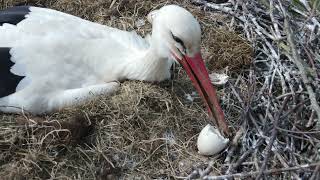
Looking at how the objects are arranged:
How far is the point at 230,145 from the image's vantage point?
2.69 meters

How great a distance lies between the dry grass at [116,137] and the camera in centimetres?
260

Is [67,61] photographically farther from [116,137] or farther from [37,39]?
[116,137]

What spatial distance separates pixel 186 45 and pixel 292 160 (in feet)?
2.26

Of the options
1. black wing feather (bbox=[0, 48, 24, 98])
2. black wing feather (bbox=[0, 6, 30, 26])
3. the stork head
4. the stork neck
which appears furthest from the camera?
black wing feather (bbox=[0, 6, 30, 26])

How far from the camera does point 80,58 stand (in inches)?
112

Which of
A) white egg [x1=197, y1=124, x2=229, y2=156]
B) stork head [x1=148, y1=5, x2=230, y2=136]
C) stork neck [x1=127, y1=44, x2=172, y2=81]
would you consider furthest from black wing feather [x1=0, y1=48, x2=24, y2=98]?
white egg [x1=197, y1=124, x2=229, y2=156]

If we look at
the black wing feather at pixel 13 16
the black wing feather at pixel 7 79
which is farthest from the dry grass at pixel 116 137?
the black wing feather at pixel 13 16

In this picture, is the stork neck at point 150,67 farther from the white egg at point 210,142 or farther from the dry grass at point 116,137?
the white egg at point 210,142

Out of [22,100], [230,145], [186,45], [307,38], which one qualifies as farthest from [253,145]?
[22,100]

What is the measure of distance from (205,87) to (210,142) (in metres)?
0.25

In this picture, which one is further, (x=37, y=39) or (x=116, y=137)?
(x=37, y=39)

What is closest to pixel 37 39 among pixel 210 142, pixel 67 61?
pixel 67 61

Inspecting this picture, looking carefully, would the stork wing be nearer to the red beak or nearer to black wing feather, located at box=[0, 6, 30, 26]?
black wing feather, located at box=[0, 6, 30, 26]

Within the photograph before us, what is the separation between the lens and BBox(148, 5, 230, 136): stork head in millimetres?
2555
